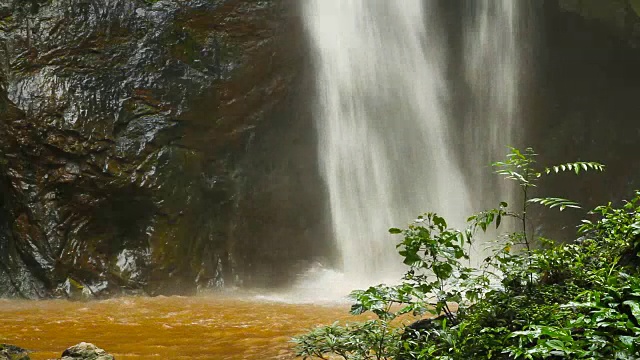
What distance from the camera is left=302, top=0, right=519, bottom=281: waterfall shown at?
37.2 ft

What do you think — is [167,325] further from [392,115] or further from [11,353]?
[392,115]

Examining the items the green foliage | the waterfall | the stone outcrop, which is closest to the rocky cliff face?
the waterfall

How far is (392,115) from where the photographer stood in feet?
39.6

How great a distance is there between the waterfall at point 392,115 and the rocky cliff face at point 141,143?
92cm

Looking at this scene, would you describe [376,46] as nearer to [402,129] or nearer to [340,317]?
[402,129]

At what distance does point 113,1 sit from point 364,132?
18.4 feet

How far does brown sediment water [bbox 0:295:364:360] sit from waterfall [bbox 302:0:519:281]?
368 cm

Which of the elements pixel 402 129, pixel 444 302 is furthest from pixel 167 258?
pixel 444 302

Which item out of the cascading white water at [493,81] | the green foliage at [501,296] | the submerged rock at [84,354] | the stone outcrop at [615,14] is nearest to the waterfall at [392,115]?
the cascading white water at [493,81]

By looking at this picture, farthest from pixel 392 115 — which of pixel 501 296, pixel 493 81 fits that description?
pixel 501 296

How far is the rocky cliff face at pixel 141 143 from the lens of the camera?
9062 mm

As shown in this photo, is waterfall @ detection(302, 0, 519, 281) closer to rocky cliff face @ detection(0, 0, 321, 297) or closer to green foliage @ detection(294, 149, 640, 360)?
rocky cliff face @ detection(0, 0, 321, 297)

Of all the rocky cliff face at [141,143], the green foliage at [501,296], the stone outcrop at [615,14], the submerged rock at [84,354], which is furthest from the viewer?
the stone outcrop at [615,14]

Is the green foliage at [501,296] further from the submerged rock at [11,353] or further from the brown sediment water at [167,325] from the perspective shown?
the submerged rock at [11,353]
